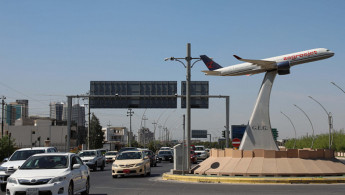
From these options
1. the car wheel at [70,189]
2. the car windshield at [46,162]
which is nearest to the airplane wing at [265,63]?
the car windshield at [46,162]

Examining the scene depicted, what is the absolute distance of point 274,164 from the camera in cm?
2461

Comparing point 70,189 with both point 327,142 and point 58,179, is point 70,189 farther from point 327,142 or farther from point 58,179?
point 327,142

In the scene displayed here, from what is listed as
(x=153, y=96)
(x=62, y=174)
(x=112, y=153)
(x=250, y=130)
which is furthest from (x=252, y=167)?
(x=112, y=153)

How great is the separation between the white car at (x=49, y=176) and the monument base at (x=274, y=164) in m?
10.5

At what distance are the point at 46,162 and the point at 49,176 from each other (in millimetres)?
1431

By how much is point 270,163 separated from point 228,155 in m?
2.63

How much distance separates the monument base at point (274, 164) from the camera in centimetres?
2417

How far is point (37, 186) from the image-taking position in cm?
1326

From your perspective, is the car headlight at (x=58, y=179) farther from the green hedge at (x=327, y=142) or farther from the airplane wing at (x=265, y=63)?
the green hedge at (x=327, y=142)

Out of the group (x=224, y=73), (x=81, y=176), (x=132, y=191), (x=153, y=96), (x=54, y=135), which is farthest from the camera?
(x=54, y=135)

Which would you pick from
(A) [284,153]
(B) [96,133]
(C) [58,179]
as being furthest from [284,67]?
(B) [96,133]

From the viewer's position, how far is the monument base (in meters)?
24.2

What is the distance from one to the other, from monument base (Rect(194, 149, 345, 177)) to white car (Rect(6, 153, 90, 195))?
10.5 m

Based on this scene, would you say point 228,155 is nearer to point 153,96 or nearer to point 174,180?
point 174,180
